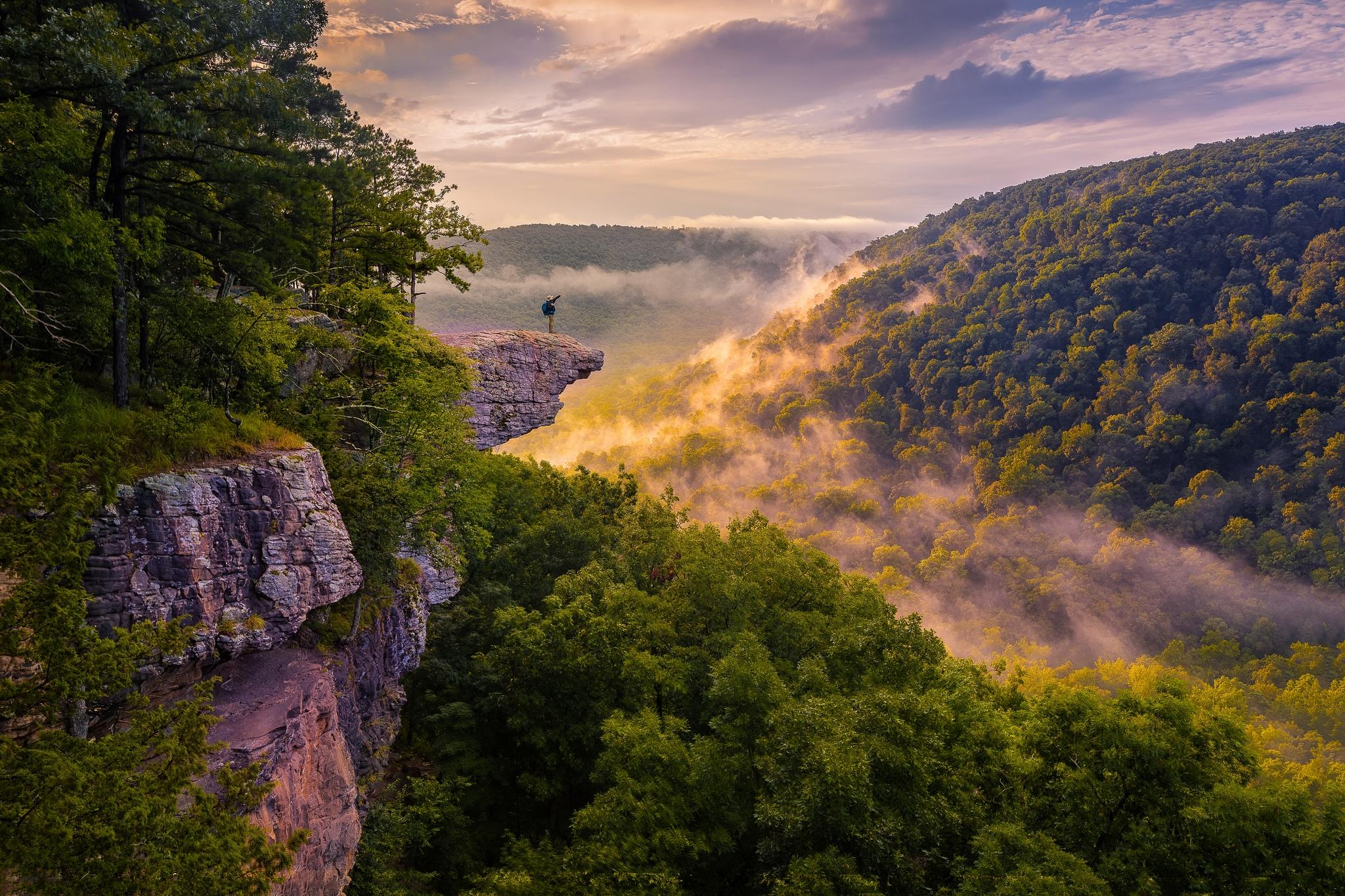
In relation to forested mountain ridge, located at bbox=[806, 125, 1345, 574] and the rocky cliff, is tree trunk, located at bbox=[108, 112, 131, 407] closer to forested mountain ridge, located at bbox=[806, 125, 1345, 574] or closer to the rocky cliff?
the rocky cliff

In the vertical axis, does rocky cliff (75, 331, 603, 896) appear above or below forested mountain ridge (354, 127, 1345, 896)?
above

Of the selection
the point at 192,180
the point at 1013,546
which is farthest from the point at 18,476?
the point at 1013,546

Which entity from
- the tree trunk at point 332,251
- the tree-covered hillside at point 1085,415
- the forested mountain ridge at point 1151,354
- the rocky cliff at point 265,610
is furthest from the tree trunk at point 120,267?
the forested mountain ridge at point 1151,354

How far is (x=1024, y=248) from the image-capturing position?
155m

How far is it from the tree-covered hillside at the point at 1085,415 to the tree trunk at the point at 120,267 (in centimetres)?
10223

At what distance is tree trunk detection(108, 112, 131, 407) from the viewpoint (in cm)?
1195

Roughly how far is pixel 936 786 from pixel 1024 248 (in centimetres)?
16418

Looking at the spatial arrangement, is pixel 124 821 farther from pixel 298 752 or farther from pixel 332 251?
pixel 332 251

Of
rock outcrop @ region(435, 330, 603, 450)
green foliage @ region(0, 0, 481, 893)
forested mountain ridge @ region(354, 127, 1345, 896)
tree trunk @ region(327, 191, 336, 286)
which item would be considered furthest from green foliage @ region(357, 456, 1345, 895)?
tree trunk @ region(327, 191, 336, 286)

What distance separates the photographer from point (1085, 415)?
396 ft

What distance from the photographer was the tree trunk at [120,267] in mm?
11945

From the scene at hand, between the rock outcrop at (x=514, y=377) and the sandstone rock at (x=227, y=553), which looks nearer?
the sandstone rock at (x=227, y=553)

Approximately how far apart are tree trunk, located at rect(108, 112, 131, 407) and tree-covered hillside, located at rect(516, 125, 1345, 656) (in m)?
102

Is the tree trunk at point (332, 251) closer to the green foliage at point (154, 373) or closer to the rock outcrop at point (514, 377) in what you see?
the green foliage at point (154, 373)
